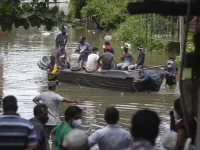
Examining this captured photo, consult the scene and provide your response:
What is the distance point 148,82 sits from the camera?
1709cm

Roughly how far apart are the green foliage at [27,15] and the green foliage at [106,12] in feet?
98.6

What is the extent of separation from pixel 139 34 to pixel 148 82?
49.7 feet

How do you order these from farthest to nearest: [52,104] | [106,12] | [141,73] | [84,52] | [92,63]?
[106,12] < [84,52] < [92,63] < [141,73] < [52,104]

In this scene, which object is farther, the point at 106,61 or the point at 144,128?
the point at 106,61

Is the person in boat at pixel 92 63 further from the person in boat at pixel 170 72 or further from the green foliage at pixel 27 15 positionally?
the green foliage at pixel 27 15

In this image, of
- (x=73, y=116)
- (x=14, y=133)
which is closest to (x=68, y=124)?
(x=73, y=116)

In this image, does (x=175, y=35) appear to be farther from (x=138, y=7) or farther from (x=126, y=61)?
(x=138, y=7)

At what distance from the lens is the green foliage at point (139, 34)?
30000 millimetres

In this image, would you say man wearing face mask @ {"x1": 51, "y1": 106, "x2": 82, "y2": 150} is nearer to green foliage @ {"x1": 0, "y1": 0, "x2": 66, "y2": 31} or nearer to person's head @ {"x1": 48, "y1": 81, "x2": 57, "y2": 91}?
person's head @ {"x1": 48, "y1": 81, "x2": 57, "y2": 91}

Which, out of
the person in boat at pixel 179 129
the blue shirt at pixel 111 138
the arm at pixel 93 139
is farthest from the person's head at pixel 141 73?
the arm at pixel 93 139

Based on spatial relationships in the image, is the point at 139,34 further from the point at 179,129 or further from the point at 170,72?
the point at 179,129

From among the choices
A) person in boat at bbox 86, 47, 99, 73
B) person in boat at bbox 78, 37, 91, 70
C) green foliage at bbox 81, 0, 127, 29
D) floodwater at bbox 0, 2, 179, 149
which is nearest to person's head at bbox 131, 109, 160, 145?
floodwater at bbox 0, 2, 179, 149

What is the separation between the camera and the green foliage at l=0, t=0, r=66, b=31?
10.4 m

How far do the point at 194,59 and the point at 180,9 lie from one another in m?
0.50
